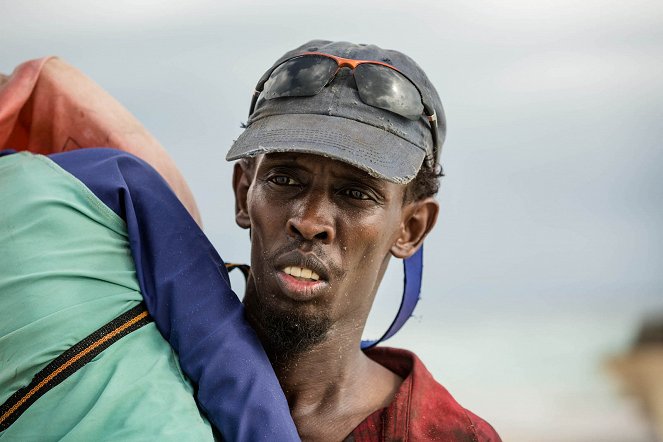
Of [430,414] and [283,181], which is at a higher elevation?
[283,181]

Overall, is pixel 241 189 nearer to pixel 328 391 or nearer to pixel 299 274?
pixel 299 274

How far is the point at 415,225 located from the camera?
2.41 meters

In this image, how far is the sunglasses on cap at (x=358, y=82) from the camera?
2.15 meters

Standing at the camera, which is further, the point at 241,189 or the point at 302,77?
the point at 241,189

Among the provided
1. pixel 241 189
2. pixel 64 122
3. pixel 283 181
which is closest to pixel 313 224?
pixel 283 181

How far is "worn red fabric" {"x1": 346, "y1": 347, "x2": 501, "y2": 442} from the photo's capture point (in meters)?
2.21

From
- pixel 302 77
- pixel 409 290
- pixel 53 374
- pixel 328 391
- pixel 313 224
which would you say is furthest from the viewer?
pixel 409 290

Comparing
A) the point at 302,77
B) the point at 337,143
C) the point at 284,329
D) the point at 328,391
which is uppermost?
the point at 302,77

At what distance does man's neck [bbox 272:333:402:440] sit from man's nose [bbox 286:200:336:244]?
316 millimetres

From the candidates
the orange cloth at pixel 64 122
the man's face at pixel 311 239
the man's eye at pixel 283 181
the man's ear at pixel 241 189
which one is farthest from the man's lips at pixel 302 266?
the orange cloth at pixel 64 122

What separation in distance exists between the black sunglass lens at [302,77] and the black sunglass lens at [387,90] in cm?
7

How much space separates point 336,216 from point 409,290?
1.59 feet

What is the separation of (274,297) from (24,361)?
0.55 meters

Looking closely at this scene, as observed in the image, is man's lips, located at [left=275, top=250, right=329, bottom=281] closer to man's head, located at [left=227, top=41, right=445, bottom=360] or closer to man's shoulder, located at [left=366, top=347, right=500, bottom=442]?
man's head, located at [left=227, top=41, right=445, bottom=360]
